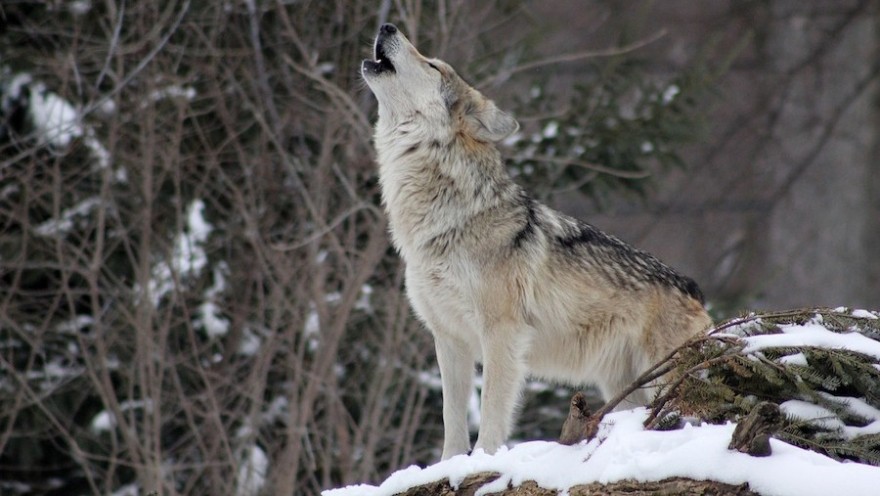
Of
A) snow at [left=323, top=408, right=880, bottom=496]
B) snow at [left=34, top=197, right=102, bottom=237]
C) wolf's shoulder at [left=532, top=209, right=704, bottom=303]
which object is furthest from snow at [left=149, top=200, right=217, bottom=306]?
snow at [left=323, top=408, right=880, bottom=496]

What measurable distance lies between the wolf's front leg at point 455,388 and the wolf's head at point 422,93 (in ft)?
3.83

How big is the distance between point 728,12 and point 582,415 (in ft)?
59.1

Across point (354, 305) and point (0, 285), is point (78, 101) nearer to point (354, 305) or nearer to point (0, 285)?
point (0, 285)

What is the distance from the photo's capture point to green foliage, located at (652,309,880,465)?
13.2ft

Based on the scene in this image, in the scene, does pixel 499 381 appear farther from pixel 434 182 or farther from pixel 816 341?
A: pixel 816 341

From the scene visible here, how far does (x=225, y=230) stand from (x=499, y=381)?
17.8 ft

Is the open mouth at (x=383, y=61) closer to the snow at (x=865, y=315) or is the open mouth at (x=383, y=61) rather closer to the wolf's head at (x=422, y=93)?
the wolf's head at (x=422, y=93)

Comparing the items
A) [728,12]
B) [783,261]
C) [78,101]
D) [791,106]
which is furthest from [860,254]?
[78,101]

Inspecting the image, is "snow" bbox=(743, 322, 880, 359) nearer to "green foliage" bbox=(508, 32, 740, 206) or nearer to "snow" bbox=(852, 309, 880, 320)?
"snow" bbox=(852, 309, 880, 320)

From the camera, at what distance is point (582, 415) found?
399 centimetres

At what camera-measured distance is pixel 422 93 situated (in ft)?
20.5

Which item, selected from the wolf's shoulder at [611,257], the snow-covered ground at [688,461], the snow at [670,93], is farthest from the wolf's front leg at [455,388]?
the snow at [670,93]

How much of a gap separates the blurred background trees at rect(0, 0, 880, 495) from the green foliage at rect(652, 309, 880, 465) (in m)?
5.37

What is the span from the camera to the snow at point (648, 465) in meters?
3.43
